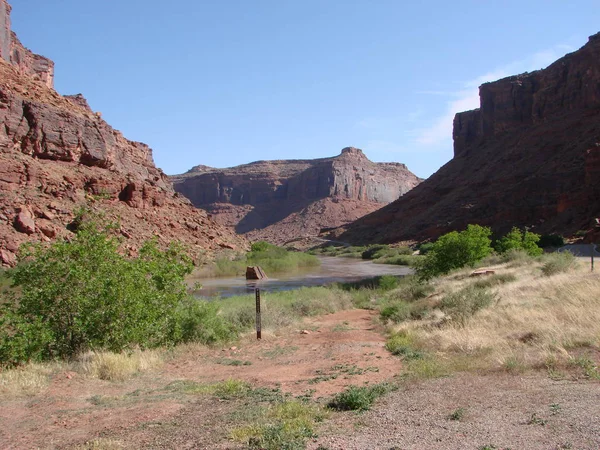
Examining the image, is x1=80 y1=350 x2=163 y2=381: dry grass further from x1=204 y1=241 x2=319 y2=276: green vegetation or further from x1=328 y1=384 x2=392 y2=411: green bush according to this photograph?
x1=204 y1=241 x2=319 y2=276: green vegetation

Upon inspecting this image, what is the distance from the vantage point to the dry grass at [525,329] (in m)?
7.95

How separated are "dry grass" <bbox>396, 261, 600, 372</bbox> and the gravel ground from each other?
3.98ft

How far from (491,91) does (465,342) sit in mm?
95166

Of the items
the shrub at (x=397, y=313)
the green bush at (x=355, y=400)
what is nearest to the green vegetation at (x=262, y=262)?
the shrub at (x=397, y=313)

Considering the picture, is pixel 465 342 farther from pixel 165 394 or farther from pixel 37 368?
pixel 37 368

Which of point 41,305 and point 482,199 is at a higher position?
point 482,199

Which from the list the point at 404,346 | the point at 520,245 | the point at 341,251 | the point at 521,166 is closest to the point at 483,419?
the point at 404,346

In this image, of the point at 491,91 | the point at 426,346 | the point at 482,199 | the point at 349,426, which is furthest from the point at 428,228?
the point at 349,426

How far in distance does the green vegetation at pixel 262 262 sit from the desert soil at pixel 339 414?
35107 millimetres

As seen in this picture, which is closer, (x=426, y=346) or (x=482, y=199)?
(x=426, y=346)

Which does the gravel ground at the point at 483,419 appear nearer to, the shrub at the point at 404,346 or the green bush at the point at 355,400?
the green bush at the point at 355,400

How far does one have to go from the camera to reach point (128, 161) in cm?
6144

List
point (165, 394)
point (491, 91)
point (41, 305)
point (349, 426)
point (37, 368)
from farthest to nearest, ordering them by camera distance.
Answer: point (491, 91) < point (41, 305) < point (37, 368) < point (165, 394) < point (349, 426)

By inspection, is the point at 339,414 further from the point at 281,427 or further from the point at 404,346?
the point at 404,346
